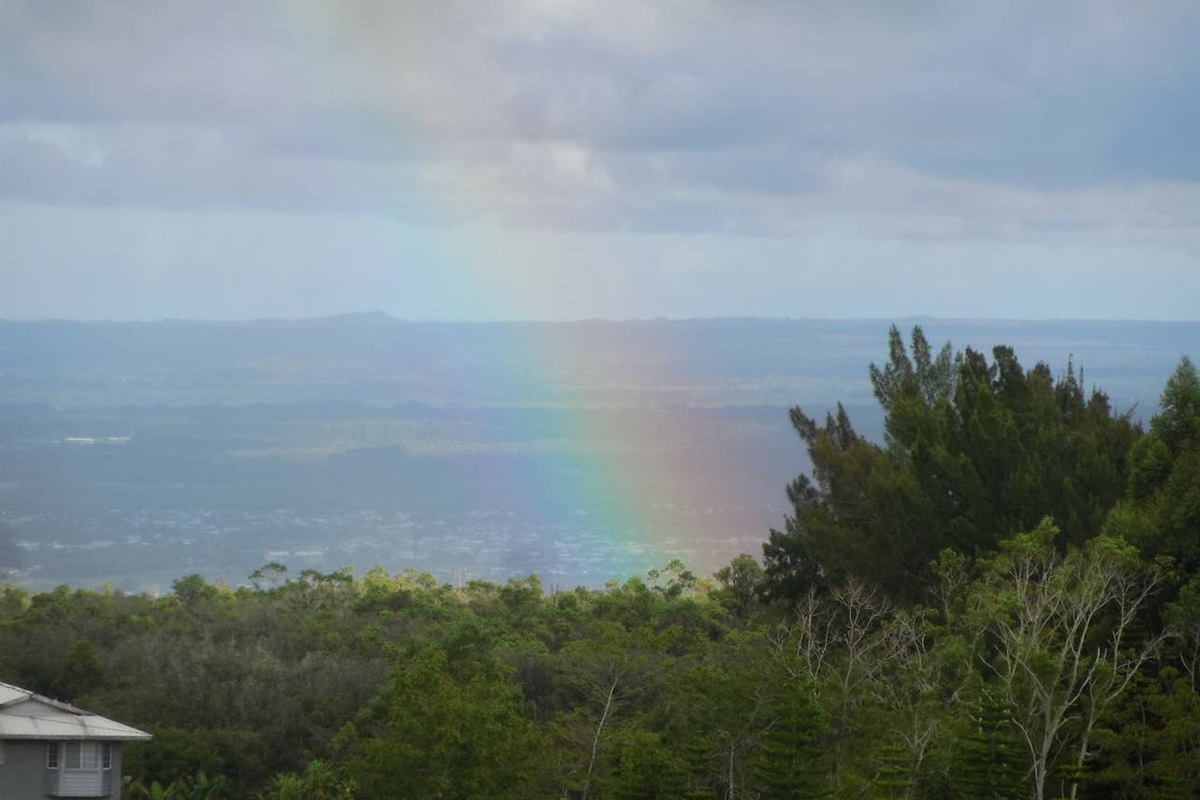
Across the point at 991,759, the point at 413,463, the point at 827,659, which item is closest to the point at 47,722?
the point at 827,659

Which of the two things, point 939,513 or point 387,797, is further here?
point 939,513

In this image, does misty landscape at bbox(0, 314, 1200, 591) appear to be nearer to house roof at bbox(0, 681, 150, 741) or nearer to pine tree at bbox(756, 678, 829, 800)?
house roof at bbox(0, 681, 150, 741)

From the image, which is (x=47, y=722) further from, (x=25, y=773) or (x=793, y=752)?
(x=793, y=752)

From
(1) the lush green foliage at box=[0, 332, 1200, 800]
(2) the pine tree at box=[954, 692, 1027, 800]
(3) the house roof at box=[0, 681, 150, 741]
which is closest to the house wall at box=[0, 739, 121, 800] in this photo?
(3) the house roof at box=[0, 681, 150, 741]

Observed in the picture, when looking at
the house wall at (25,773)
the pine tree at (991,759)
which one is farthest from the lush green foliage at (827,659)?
the house wall at (25,773)

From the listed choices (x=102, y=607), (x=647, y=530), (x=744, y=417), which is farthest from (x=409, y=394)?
(x=102, y=607)

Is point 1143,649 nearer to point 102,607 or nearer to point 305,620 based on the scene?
point 305,620
